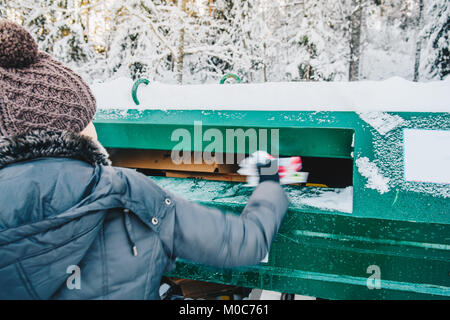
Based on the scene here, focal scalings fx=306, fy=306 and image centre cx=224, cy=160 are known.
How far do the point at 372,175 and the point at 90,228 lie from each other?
1130mm

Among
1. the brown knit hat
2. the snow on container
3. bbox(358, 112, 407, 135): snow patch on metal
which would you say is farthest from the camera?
bbox(358, 112, 407, 135): snow patch on metal

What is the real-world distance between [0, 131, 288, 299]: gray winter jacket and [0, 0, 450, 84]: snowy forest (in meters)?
6.12

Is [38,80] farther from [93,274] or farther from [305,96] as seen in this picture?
[305,96]

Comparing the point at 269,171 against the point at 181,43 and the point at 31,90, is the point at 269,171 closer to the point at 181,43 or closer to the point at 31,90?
the point at 31,90

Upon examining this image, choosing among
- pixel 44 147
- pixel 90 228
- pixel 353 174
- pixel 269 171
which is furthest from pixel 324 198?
pixel 44 147

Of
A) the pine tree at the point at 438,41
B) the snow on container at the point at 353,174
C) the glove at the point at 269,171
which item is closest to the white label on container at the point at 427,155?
the snow on container at the point at 353,174

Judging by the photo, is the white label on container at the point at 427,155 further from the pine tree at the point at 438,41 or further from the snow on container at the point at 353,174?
the pine tree at the point at 438,41

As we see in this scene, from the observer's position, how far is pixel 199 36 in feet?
24.1

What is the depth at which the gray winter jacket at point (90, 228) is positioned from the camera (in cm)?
70

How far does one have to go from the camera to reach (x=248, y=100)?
5.34 feet

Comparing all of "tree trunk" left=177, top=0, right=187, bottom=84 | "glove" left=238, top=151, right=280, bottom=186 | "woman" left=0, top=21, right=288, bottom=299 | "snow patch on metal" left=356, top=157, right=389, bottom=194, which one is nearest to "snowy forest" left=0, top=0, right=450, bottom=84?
"tree trunk" left=177, top=0, right=187, bottom=84

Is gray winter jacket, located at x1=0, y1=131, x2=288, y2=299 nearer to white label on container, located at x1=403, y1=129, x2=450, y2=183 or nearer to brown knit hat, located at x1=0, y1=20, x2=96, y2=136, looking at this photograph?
brown knit hat, located at x1=0, y1=20, x2=96, y2=136

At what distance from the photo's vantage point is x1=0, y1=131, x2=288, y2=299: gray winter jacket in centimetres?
70

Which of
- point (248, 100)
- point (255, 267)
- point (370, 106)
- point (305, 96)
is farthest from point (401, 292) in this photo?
point (248, 100)
